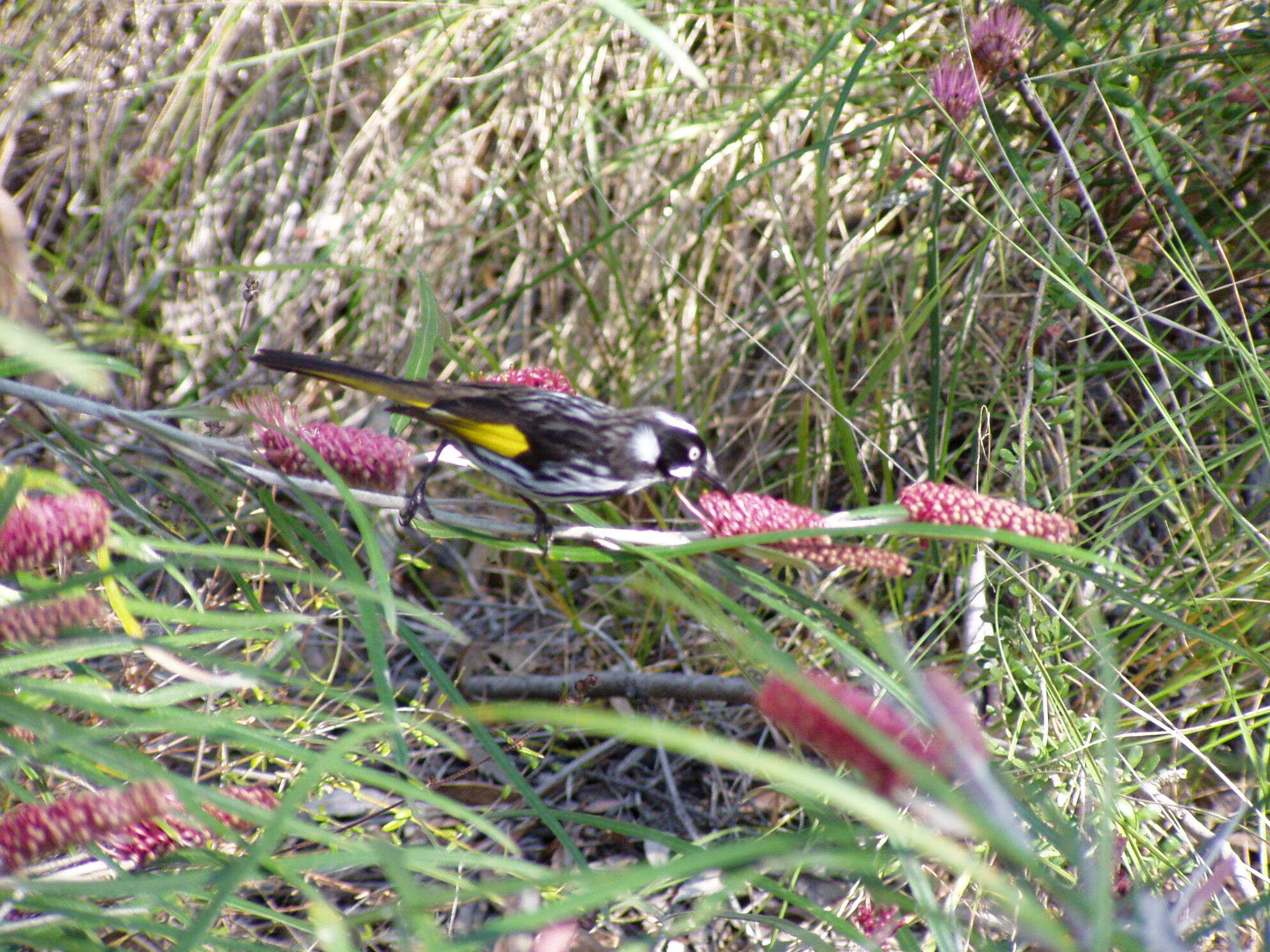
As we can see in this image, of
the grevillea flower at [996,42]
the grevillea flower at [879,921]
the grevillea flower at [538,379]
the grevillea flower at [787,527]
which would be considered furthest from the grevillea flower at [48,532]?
the grevillea flower at [996,42]

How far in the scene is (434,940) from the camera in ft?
3.29

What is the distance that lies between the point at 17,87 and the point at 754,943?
4.22 metres

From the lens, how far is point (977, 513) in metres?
1.61

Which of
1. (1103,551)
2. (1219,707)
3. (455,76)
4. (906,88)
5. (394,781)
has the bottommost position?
(1219,707)

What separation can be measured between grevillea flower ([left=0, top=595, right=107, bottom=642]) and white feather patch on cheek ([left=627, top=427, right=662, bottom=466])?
1.45 metres

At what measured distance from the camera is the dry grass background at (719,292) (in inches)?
91.9

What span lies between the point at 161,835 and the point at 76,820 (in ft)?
0.98

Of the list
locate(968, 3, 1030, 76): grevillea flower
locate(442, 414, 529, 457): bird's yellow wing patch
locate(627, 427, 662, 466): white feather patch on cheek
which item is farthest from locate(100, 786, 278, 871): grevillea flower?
locate(968, 3, 1030, 76): grevillea flower

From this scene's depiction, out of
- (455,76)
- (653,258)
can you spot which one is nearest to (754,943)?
(653,258)

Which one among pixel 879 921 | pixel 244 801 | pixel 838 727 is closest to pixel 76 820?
pixel 244 801

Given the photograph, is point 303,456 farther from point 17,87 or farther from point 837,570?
point 17,87

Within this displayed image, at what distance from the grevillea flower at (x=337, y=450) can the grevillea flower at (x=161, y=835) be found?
55cm

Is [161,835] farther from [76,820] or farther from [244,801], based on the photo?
[76,820]

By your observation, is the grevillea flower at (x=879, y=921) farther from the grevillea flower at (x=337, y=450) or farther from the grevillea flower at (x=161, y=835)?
the grevillea flower at (x=337, y=450)
